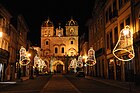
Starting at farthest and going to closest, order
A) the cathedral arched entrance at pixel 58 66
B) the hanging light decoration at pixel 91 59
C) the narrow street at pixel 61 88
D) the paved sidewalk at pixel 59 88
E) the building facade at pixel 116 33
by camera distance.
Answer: the cathedral arched entrance at pixel 58 66 → the hanging light decoration at pixel 91 59 → the building facade at pixel 116 33 → the narrow street at pixel 61 88 → the paved sidewalk at pixel 59 88

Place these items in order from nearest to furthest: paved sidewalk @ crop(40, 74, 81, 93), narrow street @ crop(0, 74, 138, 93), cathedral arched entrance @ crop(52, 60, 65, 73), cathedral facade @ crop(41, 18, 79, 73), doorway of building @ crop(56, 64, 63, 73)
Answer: paved sidewalk @ crop(40, 74, 81, 93) → narrow street @ crop(0, 74, 138, 93) → cathedral arched entrance @ crop(52, 60, 65, 73) → cathedral facade @ crop(41, 18, 79, 73) → doorway of building @ crop(56, 64, 63, 73)

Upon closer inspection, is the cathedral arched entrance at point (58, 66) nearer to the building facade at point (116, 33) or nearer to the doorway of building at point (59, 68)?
the doorway of building at point (59, 68)

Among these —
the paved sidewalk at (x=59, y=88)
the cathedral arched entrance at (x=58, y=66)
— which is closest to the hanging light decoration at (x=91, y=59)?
the paved sidewalk at (x=59, y=88)

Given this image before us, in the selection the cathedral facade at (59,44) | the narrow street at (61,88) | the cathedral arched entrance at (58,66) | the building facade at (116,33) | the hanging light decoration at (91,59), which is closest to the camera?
the narrow street at (61,88)

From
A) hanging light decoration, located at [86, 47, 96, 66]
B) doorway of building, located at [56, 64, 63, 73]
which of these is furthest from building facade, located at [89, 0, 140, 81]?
doorway of building, located at [56, 64, 63, 73]

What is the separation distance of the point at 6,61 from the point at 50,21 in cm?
8375

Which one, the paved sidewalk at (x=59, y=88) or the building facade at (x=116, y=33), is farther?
the building facade at (x=116, y=33)

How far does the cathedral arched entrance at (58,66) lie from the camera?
112 m

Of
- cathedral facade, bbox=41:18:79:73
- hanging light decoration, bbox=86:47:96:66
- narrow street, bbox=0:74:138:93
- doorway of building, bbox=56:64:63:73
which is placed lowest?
narrow street, bbox=0:74:138:93

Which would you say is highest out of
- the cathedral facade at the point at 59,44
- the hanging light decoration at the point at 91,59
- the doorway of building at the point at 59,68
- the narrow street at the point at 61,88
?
the cathedral facade at the point at 59,44

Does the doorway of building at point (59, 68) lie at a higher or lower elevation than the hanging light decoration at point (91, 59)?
lower

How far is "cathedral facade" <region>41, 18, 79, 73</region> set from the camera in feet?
370

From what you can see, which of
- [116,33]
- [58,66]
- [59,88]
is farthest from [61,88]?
[58,66]

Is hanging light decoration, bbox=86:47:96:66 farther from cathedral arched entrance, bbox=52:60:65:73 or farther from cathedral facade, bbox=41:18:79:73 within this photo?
cathedral arched entrance, bbox=52:60:65:73
